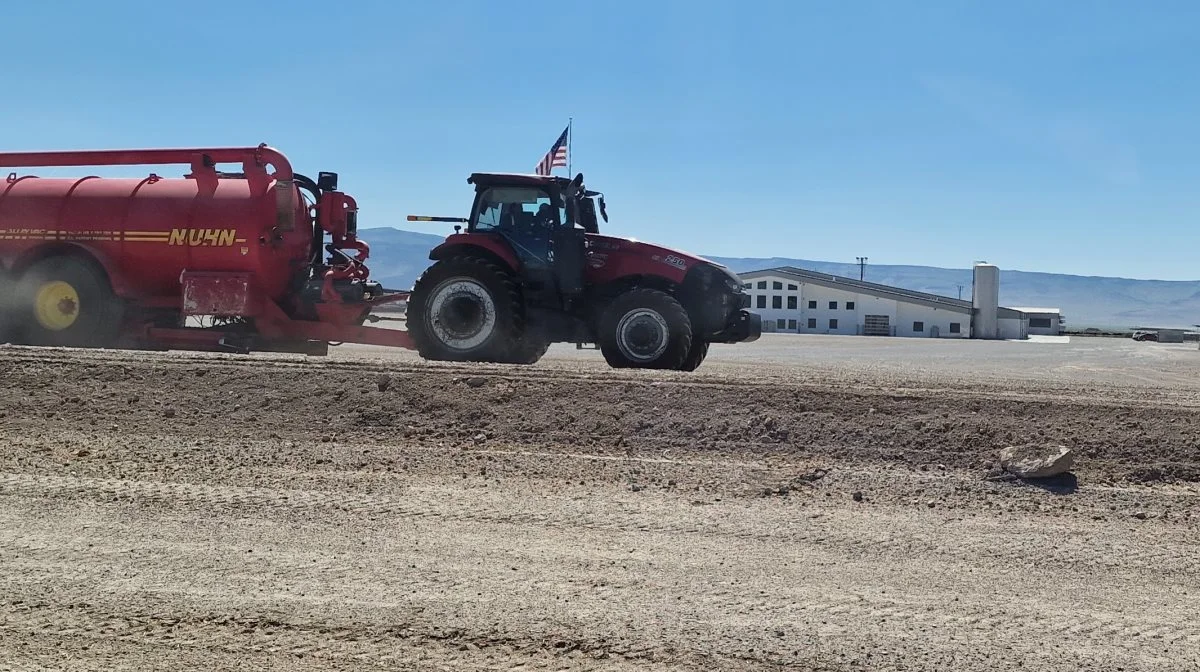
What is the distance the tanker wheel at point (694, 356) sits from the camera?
12578 millimetres

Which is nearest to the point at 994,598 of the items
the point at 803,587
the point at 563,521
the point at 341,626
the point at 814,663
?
the point at 803,587

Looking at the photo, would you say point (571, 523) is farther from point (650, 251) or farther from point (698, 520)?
point (650, 251)

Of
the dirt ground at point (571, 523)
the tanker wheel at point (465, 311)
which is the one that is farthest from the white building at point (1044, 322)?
the dirt ground at point (571, 523)

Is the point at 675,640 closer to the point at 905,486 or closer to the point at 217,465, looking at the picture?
the point at 905,486

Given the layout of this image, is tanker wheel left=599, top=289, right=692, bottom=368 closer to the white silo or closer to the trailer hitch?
the trailer hitch

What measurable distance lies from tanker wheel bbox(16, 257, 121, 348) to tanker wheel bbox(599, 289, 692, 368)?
677 cm

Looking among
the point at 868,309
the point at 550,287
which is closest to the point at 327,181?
the point at 550,287

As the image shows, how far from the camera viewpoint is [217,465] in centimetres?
773

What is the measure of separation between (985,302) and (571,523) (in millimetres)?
78307

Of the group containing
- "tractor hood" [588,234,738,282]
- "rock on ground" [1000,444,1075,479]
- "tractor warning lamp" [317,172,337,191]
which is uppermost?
"tractor warning lamp" [317,172,337,191]

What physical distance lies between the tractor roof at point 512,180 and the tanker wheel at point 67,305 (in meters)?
5.24

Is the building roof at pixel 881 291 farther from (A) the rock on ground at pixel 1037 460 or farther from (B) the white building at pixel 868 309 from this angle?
(A) the rock on ground at pixel 1037 460

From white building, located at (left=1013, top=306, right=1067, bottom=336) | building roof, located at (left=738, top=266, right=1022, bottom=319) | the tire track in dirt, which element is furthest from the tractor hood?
white building, located at (left=1013, top=306, right=1067, bottom=336)

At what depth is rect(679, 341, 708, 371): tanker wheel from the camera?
1258 cm
